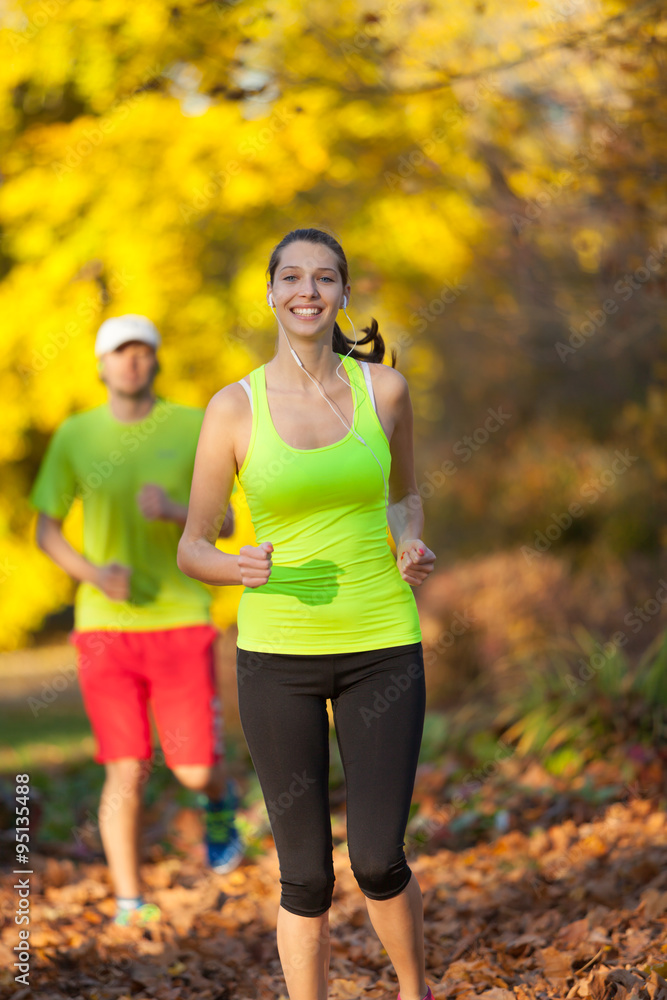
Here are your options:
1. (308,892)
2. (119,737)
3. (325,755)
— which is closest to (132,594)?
(119,737)

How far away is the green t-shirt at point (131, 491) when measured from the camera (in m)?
4.07

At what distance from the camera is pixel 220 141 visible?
6.91 meters

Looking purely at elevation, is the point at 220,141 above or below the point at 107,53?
below

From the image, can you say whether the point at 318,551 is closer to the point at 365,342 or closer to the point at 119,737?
the point at 365,342

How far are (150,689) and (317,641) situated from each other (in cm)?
179

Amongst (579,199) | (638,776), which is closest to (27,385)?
(579,199)

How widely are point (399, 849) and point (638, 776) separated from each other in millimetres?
2828

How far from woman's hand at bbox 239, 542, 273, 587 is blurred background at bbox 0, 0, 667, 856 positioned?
288cm

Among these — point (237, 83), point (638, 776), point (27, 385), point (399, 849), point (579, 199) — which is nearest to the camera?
point (399, 849)

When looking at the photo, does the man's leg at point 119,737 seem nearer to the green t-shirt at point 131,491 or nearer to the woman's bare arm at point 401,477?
the green t-shirt at point 131,491

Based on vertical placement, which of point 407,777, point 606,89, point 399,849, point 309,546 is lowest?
point 399,849

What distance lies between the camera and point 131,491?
13.4ft

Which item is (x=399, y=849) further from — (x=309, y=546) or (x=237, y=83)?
(x=237, y=83)

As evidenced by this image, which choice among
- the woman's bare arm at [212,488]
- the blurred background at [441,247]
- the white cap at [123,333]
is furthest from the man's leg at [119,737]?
the blurred background at [441,247]
